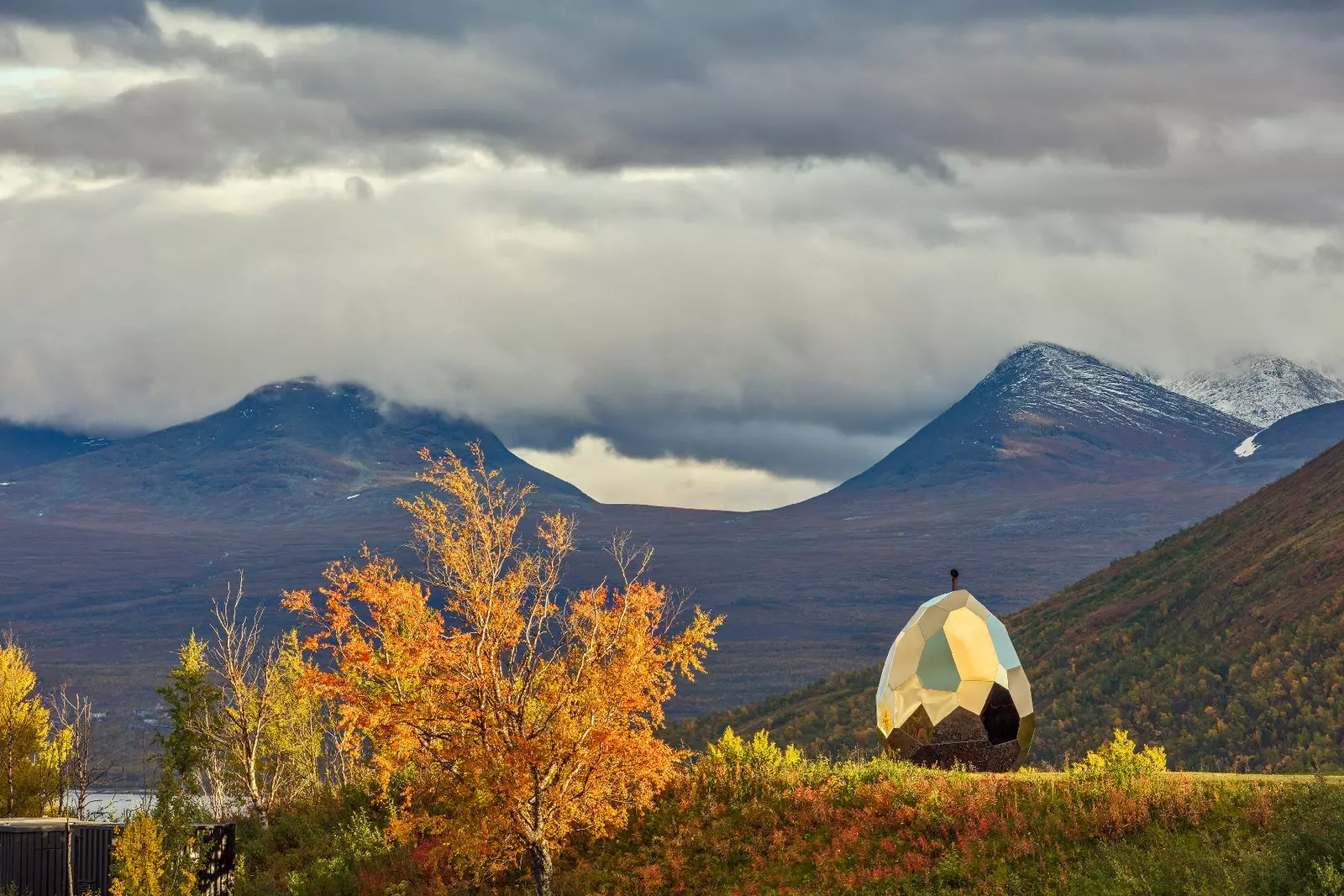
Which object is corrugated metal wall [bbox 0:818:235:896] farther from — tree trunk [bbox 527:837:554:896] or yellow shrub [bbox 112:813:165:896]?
tree trunk [bbox 527:837:554:896]

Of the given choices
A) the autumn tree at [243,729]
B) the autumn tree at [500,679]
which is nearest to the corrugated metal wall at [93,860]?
the autumn tree at [243,729]

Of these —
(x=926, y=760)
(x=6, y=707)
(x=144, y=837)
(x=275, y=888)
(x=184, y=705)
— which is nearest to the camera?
(x=926, y=760)

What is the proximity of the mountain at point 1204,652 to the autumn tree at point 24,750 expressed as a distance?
36.1m

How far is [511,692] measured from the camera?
3011 cm

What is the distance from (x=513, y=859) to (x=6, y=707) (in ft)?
132

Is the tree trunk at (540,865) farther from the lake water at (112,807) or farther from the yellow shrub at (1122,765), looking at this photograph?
the lake water at (112,807)

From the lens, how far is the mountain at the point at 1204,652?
192ft

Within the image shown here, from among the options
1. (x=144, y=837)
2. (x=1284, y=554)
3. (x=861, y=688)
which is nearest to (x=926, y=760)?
(x=144, y=837)

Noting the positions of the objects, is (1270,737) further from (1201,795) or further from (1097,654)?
(1201,795)

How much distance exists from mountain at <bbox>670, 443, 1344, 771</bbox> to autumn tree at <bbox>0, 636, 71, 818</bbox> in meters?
36.1

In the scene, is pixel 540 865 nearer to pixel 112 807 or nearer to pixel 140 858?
pixel 140 858

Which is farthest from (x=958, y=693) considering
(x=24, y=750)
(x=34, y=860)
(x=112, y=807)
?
(x=24, y=750)

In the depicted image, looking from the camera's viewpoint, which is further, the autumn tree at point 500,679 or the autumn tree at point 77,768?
the autumn tree at point 77,768

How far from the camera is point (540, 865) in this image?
30188mm
